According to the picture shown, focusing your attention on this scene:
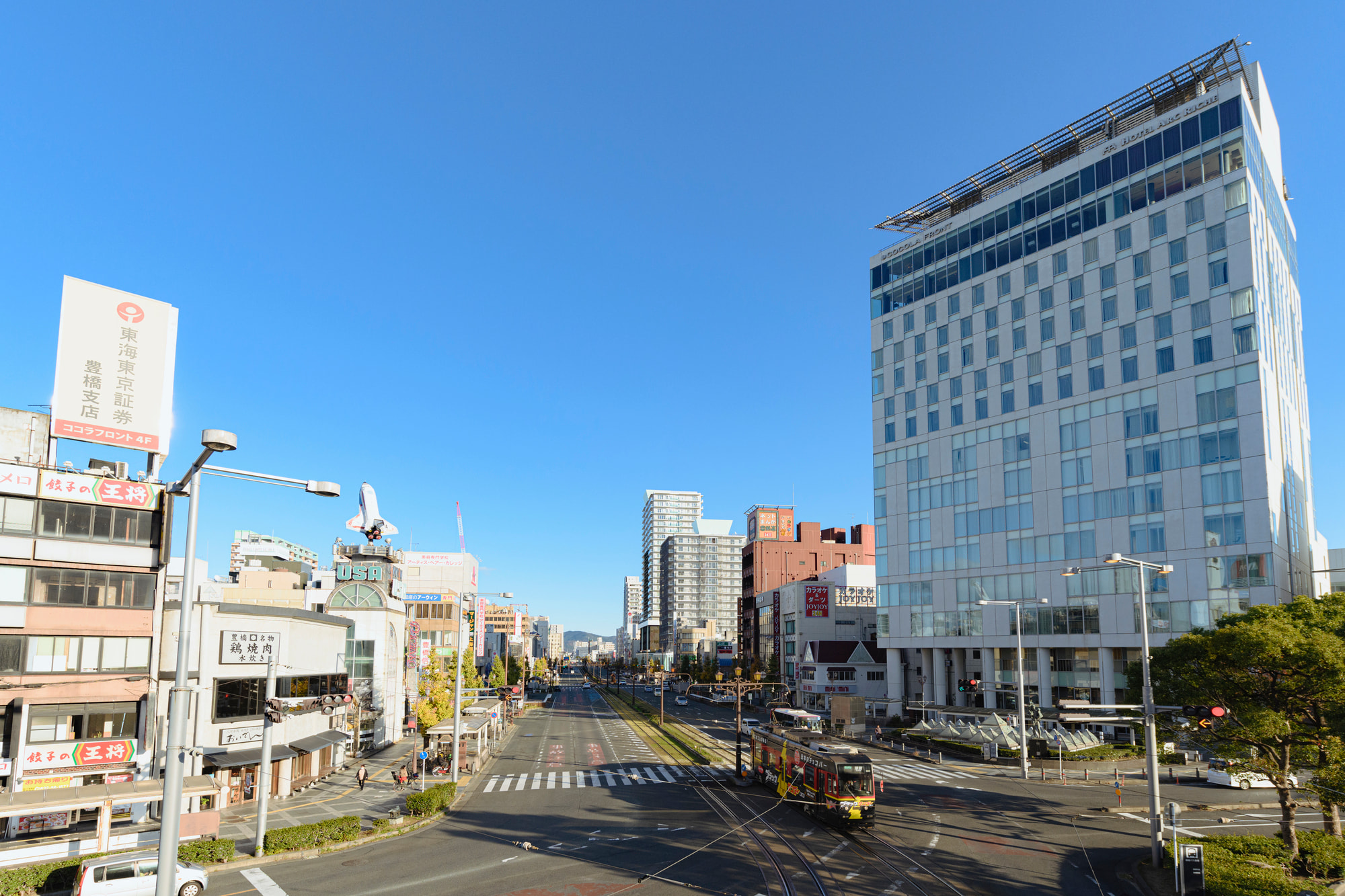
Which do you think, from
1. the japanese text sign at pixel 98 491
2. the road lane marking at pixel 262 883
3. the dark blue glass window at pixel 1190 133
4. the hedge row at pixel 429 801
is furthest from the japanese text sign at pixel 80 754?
the dark blue glass window at pixel 1190 133

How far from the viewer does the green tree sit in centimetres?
2838

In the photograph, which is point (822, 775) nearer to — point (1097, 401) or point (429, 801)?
point (429, 801)

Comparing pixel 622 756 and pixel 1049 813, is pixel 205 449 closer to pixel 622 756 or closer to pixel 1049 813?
pixel 1049 813

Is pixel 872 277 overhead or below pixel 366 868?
overhead

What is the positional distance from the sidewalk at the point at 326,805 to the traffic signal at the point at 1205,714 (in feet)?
114

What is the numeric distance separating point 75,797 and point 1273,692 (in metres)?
44.3

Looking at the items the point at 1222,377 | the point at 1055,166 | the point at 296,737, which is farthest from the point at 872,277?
the point at 296,737

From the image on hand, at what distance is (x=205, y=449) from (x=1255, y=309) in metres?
77.6

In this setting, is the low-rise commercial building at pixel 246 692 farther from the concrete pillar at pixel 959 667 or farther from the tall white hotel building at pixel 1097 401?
the concrete pillar at pixel 959 667

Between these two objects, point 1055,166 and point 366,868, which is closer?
point 366,868

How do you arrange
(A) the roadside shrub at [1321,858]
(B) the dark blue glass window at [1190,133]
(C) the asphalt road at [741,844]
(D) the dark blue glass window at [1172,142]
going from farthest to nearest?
(D) the dark blue glass window at [1172,142] → (B) the dark blue glass window at [1190,133] → (C) the asphalt road at [741,844] → (A) the roadside shrub at [1321,858]

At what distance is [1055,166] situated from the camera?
85062 mm

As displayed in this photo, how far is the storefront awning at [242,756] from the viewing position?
132ft

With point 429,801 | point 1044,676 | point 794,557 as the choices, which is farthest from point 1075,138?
point 794,557
